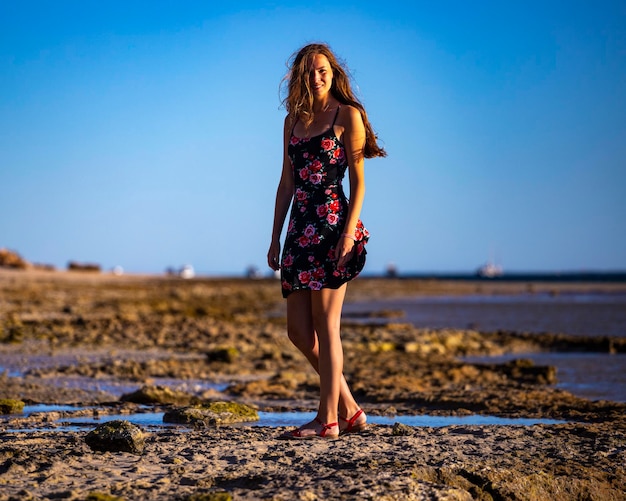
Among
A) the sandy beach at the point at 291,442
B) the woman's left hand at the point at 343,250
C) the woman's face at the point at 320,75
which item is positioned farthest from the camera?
the woman's face at the point at 320,75

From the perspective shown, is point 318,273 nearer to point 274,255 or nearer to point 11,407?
point 274,255

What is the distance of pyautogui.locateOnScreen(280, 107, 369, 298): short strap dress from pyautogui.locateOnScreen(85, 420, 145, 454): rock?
1096 millimetres

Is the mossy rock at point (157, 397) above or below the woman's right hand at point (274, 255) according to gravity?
below

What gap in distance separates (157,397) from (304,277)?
2.72 metres

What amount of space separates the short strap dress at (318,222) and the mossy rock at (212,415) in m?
1.26

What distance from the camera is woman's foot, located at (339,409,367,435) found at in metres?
4.92

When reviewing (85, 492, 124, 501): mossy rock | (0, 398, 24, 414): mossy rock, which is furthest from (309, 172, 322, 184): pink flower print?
(0, 398, 24, 414): mossy rock

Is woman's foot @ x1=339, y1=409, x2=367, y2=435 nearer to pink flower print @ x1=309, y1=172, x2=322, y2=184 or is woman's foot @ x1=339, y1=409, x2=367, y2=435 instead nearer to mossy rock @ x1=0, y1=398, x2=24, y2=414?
pink flower print @ x1=309, y1=172, x2=322, y2=184

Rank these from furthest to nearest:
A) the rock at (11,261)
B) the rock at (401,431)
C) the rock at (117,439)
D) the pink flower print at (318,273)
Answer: the rock at (11,261)
the rock at (401,431)
the pink flower print at (318,273)
the rock at (117,439)

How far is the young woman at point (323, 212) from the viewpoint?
4.60 metres

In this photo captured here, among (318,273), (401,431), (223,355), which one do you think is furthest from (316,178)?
(223,355)

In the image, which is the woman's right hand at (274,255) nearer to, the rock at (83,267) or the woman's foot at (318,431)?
the woman's foot at (318,431)

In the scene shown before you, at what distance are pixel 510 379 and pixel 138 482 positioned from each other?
21.5ft

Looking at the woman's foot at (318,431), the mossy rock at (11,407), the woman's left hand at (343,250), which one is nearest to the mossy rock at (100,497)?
the woman's foot at (318,431)
